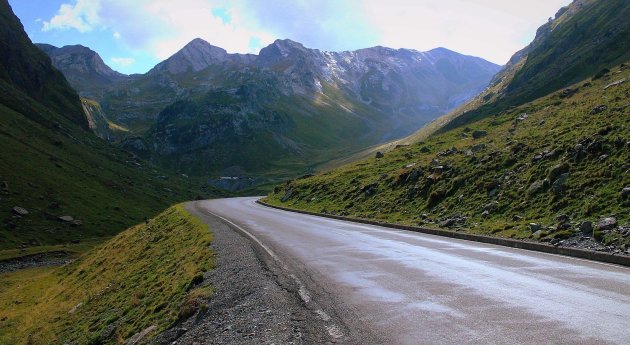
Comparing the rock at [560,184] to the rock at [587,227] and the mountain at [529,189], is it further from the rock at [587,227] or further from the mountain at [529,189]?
the rock at [587,227]

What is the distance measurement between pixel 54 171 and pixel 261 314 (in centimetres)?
11309

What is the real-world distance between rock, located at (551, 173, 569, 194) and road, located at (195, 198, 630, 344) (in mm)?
7291

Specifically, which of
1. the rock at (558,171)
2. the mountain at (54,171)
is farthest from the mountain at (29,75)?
the rock at (558,171)

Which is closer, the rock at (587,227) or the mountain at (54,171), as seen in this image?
the rock at (587,227)

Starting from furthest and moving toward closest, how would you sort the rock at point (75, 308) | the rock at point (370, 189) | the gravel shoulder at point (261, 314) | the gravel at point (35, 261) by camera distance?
the gravel at point (35, 261)
the rock at point (370, 189)
the rock at point (75, 308)
the gravel shoulder at point (261, 314)

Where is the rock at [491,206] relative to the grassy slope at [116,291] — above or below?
above

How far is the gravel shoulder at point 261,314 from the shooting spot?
366 inches

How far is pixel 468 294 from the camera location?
11398 millimetres

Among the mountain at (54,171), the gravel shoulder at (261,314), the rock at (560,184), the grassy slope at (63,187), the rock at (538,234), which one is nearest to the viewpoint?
the gravel shoulder at (261,314)

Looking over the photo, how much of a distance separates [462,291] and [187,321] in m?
7.83

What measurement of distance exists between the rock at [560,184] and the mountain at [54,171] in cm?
7615

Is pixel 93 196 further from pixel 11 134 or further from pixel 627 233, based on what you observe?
pixel 627 233

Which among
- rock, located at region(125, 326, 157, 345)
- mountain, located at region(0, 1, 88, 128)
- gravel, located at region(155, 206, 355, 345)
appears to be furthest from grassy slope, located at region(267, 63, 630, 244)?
mountain, located at region(0, 1, 88, 128)

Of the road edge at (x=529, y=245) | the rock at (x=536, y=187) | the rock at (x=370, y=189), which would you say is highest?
the rock at (x=370, y=189)
